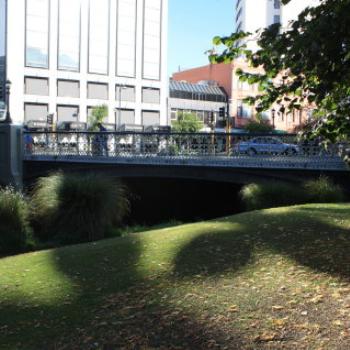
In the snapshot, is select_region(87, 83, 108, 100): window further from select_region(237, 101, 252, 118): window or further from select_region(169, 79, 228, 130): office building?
select_region(237, 101, 252, 118): window

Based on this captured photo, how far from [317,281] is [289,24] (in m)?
2.38

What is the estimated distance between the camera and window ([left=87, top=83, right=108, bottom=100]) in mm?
78438

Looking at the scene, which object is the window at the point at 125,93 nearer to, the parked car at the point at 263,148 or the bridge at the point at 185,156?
the bridge at the point at 185,156

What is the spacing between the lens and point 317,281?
520 centimetres

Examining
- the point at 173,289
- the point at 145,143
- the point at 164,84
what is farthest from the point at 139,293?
the point at 164,84

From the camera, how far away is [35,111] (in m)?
72.8

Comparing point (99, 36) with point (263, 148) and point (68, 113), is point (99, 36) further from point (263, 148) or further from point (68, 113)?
point (263, 148)

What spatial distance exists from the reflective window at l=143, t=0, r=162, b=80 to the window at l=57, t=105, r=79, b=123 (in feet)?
41.2

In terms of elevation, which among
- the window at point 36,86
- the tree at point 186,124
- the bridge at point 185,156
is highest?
the window at point 36,86

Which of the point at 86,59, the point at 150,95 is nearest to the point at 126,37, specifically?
the point at 86,59

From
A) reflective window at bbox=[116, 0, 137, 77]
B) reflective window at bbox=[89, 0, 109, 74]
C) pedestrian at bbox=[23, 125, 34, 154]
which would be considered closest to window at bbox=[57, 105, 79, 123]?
reflective window at bbox=[89, 0, 109, 74]

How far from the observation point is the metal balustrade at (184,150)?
53.7 feet

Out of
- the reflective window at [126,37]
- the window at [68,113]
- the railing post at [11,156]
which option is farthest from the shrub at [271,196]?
the reflective window at [126,37]

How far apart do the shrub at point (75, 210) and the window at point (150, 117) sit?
2744 inches
